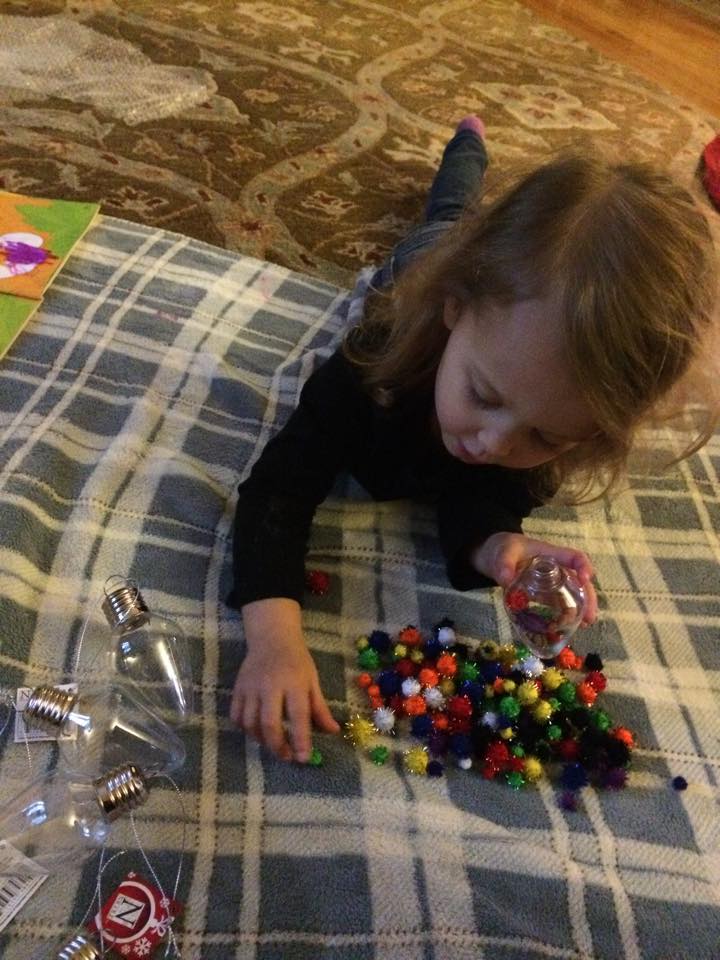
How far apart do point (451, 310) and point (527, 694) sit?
334mm

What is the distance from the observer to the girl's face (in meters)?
0.61

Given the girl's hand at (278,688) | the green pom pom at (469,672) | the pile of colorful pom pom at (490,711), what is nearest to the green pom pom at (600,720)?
the pile of colorful pom pom at (490,711)

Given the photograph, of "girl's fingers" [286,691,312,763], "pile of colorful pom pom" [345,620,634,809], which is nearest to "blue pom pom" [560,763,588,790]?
"pile of colorful pom pom" [345,620,634,809]

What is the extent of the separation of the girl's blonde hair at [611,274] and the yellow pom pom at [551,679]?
0.21 meters

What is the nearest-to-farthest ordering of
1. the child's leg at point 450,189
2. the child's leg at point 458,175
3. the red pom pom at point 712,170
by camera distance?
the child's leg at point 450,189 < the child's leg at point 458,175 < the red pom pom at point 712,170

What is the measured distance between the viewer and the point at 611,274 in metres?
0.60

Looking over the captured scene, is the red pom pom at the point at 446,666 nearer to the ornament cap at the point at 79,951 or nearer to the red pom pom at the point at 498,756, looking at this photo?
the red pom pom at the point at 498,756

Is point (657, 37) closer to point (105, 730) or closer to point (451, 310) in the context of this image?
point (451, 310)

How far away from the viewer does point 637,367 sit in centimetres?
62

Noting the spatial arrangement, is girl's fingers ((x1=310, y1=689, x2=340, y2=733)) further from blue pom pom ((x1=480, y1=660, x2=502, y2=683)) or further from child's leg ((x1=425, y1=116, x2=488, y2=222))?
child's leg ((x1=425, y1=116, x2=488, y2=222))

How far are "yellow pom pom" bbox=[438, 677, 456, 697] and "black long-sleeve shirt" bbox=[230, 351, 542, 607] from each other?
115 mm

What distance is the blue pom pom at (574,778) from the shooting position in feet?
2.21

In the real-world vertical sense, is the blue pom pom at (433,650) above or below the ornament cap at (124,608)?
below

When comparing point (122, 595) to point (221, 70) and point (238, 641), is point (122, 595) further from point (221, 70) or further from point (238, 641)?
point (221, 70)
